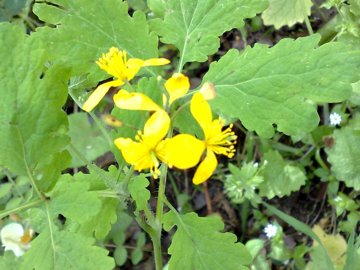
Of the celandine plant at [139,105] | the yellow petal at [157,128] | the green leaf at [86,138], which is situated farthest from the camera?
the green leaf at [86,138]

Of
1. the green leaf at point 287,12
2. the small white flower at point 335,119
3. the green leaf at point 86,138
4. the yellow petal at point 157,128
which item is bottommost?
the green leaf at point 86,138

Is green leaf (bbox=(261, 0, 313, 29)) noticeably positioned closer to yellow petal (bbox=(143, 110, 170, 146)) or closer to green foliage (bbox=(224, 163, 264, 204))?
green foliage (bbox=(224, 163, 264, 204))

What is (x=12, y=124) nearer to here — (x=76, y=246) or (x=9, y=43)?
(x=9, y=43)

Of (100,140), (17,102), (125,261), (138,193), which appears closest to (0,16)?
(100,140)

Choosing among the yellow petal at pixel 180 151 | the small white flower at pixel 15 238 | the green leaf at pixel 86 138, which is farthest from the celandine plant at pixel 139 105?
the green leaf at pixel 86 138

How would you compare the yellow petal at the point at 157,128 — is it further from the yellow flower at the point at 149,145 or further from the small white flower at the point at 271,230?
the small white flower at the point at 271,230
